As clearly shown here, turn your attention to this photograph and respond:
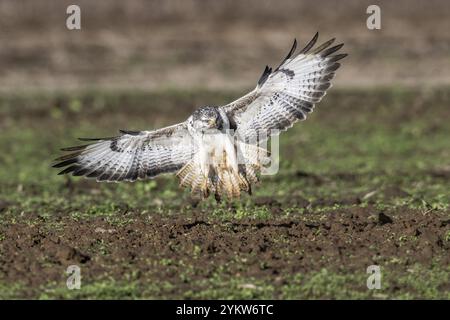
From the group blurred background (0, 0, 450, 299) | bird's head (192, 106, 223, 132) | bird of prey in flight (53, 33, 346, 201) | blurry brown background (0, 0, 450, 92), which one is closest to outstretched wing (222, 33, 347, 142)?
bird of prey in flight (53, 33, 346, 201)

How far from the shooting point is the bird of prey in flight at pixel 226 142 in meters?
10.1

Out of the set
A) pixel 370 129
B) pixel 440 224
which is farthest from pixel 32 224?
pixel 370 129

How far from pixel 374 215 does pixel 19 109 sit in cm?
1094

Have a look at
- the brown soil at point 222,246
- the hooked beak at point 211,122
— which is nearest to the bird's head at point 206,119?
the hooked beak at point 211,122

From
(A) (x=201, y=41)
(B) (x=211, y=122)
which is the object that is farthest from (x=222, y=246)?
(A) (x=201, y=41)

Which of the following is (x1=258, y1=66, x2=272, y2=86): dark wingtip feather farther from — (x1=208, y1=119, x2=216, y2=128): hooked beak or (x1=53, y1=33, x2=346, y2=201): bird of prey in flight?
(x1=208, y1=119, x2=216, y2=128): hooked beak

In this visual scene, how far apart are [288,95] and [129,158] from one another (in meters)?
1.68

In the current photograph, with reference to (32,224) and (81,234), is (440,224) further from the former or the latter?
(32,224)

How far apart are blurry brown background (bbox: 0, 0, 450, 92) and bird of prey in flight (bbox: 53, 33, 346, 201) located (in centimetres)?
1080

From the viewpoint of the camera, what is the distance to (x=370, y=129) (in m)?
17.6

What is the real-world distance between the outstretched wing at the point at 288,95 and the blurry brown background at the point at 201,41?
10.8 metres
